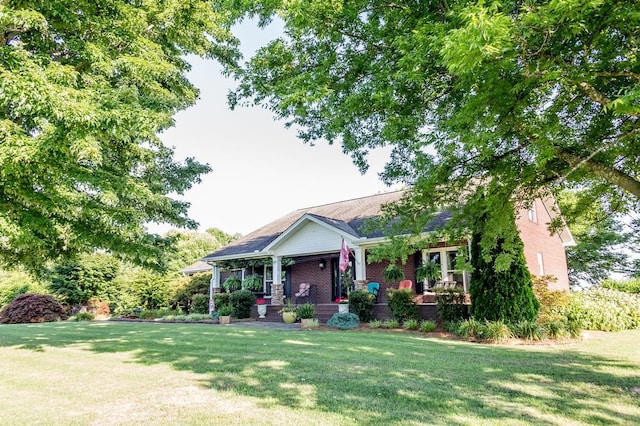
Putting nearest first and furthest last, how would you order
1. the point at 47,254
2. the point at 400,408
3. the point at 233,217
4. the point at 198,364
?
the point at 400,408, the point at 198,364, the point at 47,254, the point at 233,217

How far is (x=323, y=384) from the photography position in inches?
228

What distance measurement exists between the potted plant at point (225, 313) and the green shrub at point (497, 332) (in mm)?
11430

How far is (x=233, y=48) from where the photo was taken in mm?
13016

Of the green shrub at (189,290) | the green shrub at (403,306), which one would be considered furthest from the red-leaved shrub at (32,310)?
the green shrub at (403,306)

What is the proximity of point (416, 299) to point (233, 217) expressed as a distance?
45340mm

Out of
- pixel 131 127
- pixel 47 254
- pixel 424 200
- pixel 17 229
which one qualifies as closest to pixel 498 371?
pixel 424 200

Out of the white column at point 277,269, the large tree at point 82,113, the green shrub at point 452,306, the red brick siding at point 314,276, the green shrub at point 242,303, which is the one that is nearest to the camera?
the large tree at point 82,113

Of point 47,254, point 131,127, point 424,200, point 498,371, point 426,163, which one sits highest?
point 131,127

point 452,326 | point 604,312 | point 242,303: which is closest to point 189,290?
point 242,303

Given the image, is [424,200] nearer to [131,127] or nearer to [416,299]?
[131,127]

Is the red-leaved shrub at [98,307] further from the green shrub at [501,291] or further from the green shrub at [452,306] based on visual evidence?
the green shrub at [501,291]

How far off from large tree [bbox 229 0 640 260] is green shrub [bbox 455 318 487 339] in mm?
4567

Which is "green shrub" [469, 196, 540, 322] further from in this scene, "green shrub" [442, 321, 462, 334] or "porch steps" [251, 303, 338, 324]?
"porch steps" [251, 303, 338, 324]

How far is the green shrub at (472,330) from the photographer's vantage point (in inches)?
429
